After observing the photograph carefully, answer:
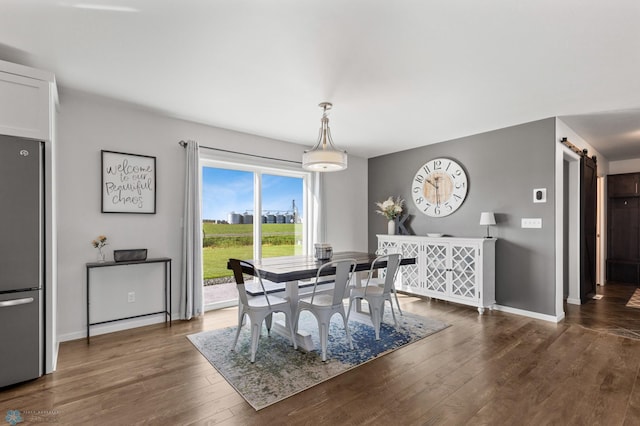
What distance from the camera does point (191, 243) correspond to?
386cm

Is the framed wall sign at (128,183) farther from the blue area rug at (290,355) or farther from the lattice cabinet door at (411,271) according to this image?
the lattice cabinet door at (411,271)

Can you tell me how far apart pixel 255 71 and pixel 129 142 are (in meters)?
1.92

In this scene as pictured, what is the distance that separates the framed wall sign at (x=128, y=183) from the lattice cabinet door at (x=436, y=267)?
12.3 feet

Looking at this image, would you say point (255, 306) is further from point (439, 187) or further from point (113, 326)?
point (439, 187)

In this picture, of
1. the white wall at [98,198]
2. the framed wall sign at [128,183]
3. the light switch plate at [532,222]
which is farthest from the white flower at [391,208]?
the framed wall sign at [128,183]

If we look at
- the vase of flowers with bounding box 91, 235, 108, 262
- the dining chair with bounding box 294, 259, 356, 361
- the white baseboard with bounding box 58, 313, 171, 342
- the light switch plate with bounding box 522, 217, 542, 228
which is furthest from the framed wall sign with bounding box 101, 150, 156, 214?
the light switch plate with bounding box 522, 217, 542, 228

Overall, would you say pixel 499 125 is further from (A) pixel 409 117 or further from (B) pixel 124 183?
(B) pixel 124 183

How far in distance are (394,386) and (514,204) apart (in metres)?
3.08

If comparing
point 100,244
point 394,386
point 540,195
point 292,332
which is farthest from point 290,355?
point 540,195

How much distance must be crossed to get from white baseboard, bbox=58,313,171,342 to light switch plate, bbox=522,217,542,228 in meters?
4.68

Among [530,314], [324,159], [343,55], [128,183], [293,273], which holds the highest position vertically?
[343,55]

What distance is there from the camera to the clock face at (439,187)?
4738 millimetres

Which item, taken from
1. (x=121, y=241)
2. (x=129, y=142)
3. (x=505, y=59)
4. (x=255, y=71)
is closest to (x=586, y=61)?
(x=505, y=59)

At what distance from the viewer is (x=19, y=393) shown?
2.21m
